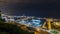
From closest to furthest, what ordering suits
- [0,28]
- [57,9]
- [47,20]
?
[0,28] → [47,20] → [57,9]

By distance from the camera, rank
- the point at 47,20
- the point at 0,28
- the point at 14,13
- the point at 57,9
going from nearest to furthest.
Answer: the point at 0,28, the point at 47,20, the point at 57,9, the point at 14,13

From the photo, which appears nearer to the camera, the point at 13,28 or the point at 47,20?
the point at 13,28

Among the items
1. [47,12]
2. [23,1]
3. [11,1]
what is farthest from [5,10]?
[47,12]

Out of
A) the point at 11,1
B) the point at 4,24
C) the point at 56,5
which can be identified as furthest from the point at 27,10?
the point at 4,24

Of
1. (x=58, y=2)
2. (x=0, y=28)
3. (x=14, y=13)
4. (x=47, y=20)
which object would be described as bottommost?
(x=0, y=28)

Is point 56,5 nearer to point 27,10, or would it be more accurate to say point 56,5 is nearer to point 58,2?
point 58,2

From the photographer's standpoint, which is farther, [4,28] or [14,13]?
[14,13]

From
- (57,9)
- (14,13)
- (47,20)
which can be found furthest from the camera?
(14,13)

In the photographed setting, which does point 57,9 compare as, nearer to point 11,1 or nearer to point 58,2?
point 58,2

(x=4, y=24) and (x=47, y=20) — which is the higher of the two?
(x=47, y=20)
